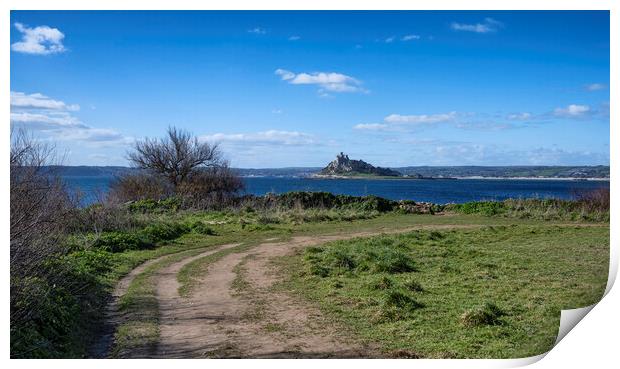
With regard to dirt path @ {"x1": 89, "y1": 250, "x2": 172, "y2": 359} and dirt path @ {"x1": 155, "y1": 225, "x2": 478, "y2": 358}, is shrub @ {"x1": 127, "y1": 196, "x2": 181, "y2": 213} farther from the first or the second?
dirt path @ {"x1": 155, "y1": 225, "x2": 478, "y2": 358}

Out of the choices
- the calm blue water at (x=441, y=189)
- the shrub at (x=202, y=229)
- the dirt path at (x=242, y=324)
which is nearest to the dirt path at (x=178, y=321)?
the dirt path at (x=242, y=324)

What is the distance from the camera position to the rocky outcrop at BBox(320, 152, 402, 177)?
195 feet

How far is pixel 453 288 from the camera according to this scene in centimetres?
1130

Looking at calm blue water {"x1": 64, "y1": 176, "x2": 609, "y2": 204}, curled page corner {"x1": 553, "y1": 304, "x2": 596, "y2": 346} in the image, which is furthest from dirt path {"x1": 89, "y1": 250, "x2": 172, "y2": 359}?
curled page corner {"x1": 553, "y1": 304, "x2": 596, "y2": 346}

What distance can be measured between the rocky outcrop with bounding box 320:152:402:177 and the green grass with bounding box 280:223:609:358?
134 feet

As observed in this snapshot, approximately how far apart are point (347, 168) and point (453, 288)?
4832cm

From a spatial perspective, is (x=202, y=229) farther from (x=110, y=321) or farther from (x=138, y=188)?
(x=138, y=188)

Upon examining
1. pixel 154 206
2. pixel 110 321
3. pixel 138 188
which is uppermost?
pixel 138 188

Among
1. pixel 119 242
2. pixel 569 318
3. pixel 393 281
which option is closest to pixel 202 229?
pixel 119 242

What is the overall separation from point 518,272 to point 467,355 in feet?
19.1

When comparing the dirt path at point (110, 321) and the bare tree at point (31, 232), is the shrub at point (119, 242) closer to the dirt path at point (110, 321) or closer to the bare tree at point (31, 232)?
the dirt path at point (110, 321)

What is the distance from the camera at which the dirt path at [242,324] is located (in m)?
7.86
